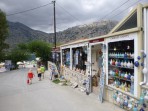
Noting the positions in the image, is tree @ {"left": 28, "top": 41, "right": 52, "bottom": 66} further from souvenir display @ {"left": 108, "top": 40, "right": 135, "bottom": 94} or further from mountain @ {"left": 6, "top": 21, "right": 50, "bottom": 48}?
mountain @ {"left": 6, "top": 21, "right": 50, "bottom": 48}

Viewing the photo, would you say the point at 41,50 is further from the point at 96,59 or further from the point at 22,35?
the point at 22,35

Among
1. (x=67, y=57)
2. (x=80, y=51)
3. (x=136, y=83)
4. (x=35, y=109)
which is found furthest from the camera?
(x=67, y=57)

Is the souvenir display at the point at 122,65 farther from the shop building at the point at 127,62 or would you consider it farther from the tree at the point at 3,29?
the tree at the point at 3,29

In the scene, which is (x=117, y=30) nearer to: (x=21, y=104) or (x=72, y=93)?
(x=72, y=93)

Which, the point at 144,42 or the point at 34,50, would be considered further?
the point at 34,50

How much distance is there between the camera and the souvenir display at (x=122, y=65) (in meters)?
8.67

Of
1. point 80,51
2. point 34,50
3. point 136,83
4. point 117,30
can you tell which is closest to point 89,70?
point 80,51

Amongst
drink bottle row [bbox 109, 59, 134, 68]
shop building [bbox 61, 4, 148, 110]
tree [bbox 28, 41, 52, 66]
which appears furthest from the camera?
tree [bbox 28, 41, 52, 66]

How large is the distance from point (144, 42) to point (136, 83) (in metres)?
1.70

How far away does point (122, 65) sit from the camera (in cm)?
934

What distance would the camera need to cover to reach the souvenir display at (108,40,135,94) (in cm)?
867

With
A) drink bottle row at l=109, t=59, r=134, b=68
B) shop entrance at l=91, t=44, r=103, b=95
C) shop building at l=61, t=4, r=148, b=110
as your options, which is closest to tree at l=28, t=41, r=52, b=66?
shop entrance at l=91, t=44, r=103, b=95

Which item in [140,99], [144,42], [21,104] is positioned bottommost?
[21,104]

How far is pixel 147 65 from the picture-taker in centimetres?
755
